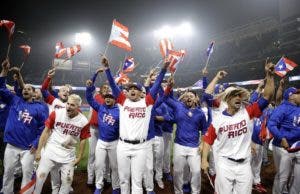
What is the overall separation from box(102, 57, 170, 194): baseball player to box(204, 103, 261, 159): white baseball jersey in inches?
61.7

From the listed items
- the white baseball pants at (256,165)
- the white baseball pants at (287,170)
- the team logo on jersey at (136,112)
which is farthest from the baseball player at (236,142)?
the white baseball pants at (256,165)

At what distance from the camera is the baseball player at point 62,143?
17.2ft

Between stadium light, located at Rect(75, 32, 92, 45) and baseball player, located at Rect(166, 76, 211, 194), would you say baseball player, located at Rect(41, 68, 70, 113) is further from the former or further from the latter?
stadium light, located at Rect(75, 32, 92, 45)

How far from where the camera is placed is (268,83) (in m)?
4.16

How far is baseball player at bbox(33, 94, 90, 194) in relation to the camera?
5.25 metres

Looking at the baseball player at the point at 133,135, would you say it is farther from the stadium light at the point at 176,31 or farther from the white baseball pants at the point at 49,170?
the stadium light at the point at 176,31

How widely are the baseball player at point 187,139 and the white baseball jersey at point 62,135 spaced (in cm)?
213

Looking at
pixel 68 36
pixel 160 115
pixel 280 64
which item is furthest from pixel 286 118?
pixel 68 36

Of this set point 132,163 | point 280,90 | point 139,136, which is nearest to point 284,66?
point 280,90

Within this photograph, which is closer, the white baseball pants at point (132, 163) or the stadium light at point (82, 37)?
the white baseball pants at point (132, 163)

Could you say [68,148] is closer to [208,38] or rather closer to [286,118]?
[286,118]

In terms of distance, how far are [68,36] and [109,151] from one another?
38853 millimetres

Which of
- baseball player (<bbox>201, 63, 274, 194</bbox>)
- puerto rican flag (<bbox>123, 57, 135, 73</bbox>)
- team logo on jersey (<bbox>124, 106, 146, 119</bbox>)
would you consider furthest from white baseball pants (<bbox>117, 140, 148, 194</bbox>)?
puerto rican flag (<bbox>123, 57, 135, 73</bbox>)

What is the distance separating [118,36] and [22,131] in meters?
3.03
